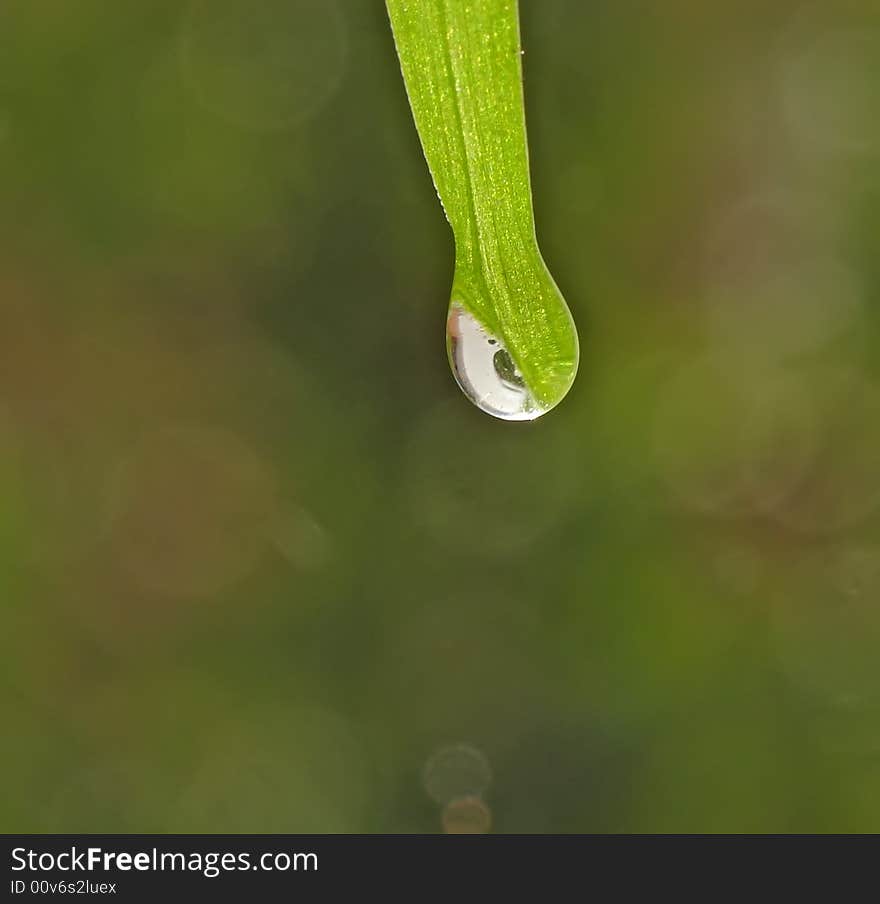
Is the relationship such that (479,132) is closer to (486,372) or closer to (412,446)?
(486,372)

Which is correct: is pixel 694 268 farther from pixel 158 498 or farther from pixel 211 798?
pixel 211 798

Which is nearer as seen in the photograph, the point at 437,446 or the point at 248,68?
the point at 248,68

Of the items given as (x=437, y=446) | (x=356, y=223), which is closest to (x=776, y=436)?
(x=437, y=446)

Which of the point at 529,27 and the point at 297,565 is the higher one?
the point at 529,27

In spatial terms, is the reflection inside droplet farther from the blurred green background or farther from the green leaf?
the blurred green background

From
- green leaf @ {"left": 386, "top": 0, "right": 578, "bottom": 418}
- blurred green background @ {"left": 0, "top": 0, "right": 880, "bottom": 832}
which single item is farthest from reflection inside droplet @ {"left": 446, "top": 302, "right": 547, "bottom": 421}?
blurred green background @ {"left": 0, "top": 0, "right": 880, "bottom": 832}

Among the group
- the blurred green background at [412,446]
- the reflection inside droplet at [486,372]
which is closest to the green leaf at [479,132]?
the reflection inside droplet at [486,372]

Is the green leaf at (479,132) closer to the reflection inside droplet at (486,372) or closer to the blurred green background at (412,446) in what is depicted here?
the reflection inside droplet at (486,372)
